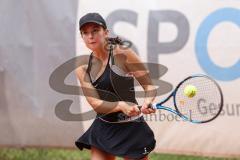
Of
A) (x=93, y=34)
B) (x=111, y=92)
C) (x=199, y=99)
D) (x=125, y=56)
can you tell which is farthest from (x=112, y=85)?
(x=199, y=99)

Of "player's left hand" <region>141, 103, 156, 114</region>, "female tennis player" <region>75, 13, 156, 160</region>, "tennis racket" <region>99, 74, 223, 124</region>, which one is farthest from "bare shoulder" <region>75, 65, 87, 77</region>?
"player's left hand" <region>141, 103, 156, 114</region>

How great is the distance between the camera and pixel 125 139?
367cm

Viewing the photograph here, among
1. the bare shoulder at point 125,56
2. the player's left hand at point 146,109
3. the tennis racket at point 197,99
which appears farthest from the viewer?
the tennis racket at point 197,99

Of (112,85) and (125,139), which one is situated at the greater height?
(112,85)

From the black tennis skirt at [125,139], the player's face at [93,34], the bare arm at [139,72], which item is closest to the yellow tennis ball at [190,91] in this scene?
the bare arm at [139,72]

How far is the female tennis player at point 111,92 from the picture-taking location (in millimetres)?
3627

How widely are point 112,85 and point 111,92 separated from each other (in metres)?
0.06

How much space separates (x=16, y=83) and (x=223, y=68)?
1.87 metres

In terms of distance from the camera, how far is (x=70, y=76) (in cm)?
551

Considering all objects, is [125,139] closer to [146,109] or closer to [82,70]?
[146,109]

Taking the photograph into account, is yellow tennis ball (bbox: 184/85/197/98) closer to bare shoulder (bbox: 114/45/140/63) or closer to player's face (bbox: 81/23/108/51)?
bare shoulder (bbox: 114/45/140/63)

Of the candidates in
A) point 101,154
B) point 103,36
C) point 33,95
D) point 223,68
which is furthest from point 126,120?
point 33,95

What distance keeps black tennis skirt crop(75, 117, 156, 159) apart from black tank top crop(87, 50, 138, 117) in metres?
0.10

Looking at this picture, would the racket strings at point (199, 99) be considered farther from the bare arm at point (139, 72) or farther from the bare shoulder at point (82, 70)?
the bare shoulder at point (82, 70)
